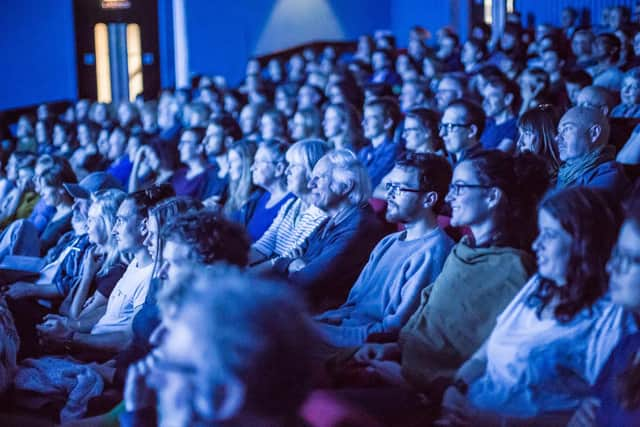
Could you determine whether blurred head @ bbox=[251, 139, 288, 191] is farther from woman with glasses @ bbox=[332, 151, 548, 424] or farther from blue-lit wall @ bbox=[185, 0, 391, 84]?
blue-lit wall @ bbox=[185, 0, 391, 84]

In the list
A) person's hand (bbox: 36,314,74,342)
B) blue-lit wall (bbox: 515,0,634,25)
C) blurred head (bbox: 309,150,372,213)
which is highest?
blue-lit wall (bbox: 515,0,634,25)

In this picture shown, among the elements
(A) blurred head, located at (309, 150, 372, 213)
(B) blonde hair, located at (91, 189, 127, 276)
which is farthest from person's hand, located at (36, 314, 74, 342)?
(A) blurred head, located at (309, 150, 372, 213)

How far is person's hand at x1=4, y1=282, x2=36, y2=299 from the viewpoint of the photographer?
3.48m

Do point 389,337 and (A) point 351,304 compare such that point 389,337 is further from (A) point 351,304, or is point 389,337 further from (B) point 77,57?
(B) point 77,57

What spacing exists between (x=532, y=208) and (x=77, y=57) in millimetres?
9450

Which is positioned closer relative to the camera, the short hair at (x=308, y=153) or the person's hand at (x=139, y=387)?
the person's hand at (x=139, y=387)

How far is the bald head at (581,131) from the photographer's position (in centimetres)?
322

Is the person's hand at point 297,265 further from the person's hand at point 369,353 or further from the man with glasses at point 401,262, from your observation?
the person's hand at point 369,353

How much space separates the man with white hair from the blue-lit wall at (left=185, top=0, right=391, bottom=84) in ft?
27.8

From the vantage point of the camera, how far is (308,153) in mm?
3615

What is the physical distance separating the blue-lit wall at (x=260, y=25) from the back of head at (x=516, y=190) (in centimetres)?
943

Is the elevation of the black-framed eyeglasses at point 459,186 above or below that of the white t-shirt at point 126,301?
above

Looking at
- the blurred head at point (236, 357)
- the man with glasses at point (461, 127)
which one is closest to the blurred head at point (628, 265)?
the blurred head at point (236, 357)

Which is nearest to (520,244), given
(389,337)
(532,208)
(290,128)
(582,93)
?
(532,208)
